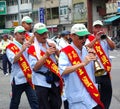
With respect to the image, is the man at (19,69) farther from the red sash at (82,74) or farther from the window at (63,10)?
the window at (63,10)

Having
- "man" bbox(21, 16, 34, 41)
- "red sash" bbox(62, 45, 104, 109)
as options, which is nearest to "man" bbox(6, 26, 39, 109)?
"man" bbox(21, 16, 34, 41)

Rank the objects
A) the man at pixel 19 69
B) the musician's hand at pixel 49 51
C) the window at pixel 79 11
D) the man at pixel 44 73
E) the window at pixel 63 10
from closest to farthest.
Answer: the musician's hand at pixel 49 51, the man at pixel 44 73, the man at pixel 19 69, the window at pixel 79 11, the window at pixel 63 10

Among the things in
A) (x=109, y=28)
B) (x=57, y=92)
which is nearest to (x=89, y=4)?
(x=109, y=28)

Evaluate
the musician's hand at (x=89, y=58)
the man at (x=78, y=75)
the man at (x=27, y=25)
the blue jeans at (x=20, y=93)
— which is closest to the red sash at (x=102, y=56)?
the man at (x=27, y=25)

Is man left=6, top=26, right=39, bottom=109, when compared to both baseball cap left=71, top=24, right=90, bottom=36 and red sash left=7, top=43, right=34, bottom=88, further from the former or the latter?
baseball cap left=71, top=24, right=90, bottom=36

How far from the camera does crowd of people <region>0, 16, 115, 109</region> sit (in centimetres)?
501

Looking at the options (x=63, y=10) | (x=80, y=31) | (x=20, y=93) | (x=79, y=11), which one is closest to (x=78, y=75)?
(x=80, y=31)

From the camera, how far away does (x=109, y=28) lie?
43.9 metres

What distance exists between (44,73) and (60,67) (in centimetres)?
105

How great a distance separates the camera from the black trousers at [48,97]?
6043 millimetres

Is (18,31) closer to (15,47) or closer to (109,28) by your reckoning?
(15,47)

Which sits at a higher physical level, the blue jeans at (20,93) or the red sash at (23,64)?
the red sash at (23,64)

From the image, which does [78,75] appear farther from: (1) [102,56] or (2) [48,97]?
(1) [102,56]

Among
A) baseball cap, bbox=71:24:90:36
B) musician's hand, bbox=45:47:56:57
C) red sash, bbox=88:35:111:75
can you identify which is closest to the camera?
baseball cap, bbox=71:24:90:36
